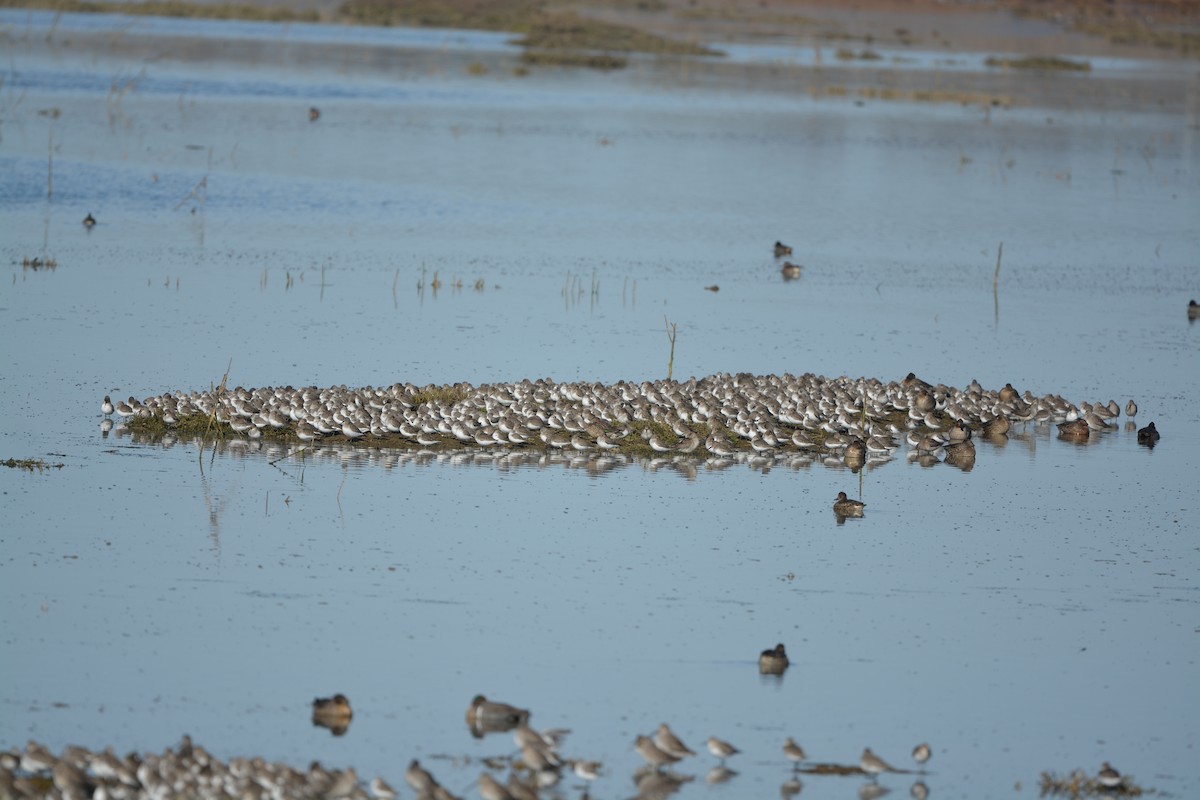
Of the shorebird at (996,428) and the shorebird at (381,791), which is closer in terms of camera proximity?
the shorebird at (381,791)

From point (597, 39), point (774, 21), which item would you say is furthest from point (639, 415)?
point (774, 21)

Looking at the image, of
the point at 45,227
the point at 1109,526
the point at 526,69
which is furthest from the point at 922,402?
the point at 526,69

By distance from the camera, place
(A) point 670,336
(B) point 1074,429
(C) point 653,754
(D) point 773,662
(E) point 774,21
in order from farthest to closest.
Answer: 1. (E) point 774,21
2. (A) point 670,336
3. (B) point 1074,429
4. (D) point 773,662
5. (C) point 653,754

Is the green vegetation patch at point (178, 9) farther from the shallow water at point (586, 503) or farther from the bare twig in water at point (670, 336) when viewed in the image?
the bare twig in water at point (670, 336)

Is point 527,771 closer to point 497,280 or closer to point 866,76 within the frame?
point 497,280

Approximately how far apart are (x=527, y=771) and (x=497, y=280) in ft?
58.9

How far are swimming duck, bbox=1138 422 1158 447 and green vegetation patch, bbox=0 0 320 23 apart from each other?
228ft

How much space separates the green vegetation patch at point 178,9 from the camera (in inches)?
3211

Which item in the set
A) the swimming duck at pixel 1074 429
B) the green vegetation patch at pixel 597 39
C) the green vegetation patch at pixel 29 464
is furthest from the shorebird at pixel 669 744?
the green vegetation patch at pixel 597 39

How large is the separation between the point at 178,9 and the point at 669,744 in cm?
8092

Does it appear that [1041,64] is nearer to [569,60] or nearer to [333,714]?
[569,60]

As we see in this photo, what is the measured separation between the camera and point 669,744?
1035cm

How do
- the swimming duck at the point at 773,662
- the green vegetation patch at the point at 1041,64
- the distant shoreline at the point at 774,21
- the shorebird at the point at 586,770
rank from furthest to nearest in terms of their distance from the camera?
the distant shoreline at the point at 774,21 → the green vegetation patch at the point at 1041,64 → the swimming duck at the point at 773,662 → the shorebird at the point at 586,770

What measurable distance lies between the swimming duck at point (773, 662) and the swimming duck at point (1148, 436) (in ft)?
29.1
